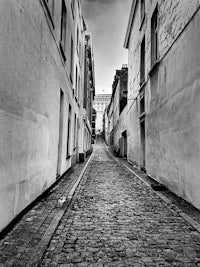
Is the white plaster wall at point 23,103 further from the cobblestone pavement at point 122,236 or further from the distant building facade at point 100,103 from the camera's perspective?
the distant building facade at point 100,103

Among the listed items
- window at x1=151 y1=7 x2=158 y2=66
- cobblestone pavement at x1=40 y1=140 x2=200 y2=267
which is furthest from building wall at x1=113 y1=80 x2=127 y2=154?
cobblestone pavement at x1=40 y1=140 x2=200 y2=267

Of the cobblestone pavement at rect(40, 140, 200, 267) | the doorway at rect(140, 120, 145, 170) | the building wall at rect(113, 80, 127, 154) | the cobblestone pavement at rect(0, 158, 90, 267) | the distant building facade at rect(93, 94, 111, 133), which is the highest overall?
the distant building facade at rect(93, 94, 111, 133)

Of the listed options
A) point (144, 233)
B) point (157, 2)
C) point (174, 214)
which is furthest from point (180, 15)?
point (144, 233)

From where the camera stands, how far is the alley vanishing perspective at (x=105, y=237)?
2.64 meters

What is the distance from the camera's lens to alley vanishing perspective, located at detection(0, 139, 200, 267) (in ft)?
8.67

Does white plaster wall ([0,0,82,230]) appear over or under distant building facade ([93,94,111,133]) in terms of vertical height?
under

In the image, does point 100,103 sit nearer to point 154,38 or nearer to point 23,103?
point 154,38

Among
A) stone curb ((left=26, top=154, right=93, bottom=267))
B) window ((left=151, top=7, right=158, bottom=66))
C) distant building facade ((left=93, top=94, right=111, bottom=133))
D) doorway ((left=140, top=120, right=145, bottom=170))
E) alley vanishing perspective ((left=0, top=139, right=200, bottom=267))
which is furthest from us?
distant building facade ((left=93, top=94, right=111, bottom=133))

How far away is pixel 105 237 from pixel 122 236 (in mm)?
268

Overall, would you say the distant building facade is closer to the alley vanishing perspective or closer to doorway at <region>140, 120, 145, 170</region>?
doorway at <region>140, 120, 145, 170</region>

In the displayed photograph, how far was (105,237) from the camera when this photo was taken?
10.9ft

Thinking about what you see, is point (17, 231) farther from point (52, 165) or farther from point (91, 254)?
point (52, 165)

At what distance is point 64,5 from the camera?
883 centimetres

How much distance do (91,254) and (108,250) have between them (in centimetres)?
25
